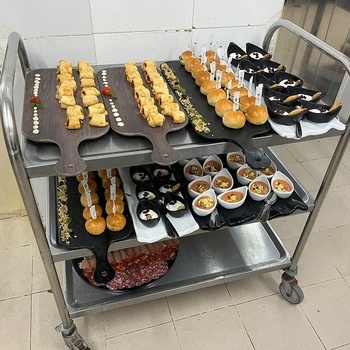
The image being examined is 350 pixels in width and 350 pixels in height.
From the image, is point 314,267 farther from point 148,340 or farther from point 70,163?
point 70,163

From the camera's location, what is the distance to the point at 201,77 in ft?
4.41

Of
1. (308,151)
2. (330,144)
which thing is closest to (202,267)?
(308,151)

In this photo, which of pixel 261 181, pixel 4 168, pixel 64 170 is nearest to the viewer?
pixel 64 170

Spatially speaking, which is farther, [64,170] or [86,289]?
[86,289]

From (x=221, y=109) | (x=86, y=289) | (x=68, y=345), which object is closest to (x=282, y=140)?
(x=221, y=109)

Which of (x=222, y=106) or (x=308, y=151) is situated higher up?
(x=222, y=106)

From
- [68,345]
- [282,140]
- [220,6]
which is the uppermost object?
[220,6]

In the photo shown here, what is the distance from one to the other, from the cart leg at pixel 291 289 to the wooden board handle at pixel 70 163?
1.15 m

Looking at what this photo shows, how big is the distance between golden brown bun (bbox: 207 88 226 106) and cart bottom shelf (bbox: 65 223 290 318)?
29.6 inches

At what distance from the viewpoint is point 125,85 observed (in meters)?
1.33

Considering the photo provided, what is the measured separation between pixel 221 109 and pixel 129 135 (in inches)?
12.5

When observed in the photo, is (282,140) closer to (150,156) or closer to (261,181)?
(261,181)

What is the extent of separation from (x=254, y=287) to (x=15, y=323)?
1.10 metres

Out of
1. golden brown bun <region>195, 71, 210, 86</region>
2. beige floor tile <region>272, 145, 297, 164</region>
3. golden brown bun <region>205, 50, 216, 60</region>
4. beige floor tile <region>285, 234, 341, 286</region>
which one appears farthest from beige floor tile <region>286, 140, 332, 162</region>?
golden brown bun <region>195, 71, 210, 86</region>
